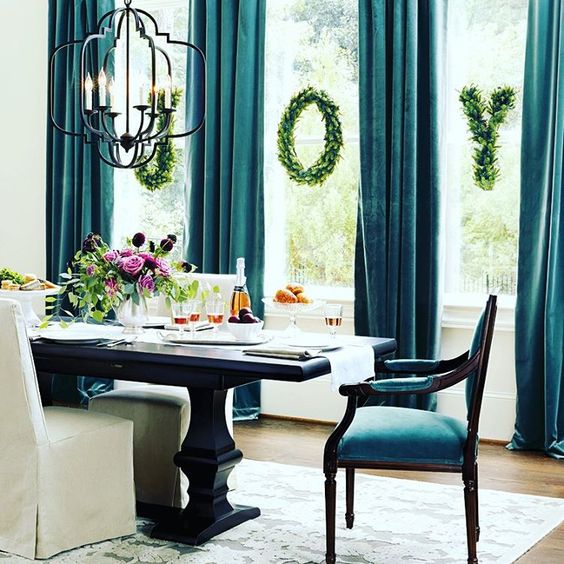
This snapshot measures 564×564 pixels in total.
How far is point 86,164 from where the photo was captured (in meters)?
5.82

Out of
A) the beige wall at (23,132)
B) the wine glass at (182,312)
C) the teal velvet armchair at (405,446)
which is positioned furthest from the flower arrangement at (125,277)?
the beige wall at (23,132)

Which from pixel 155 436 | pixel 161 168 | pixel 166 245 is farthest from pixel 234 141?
pixel 155 436

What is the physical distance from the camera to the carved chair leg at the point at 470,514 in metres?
2.90

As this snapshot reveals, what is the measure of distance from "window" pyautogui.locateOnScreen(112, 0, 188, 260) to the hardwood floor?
1.36 meters

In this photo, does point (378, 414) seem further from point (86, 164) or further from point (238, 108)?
point (86, 164)

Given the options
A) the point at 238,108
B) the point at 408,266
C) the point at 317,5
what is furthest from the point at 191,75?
the point at 408,266

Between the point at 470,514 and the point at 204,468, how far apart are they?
0.93 m

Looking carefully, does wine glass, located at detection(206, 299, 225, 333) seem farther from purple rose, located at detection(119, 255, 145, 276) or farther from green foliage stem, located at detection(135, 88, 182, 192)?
green foliage stem, located at detection(135, 88, 182, 192)

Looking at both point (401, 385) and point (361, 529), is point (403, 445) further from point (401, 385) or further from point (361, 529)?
point (361, 529)

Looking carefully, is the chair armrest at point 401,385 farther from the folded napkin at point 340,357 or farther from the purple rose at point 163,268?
the purple rose at point 163,268

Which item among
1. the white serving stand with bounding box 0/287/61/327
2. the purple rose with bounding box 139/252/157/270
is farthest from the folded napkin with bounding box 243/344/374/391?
the white serving stand with bounding box 0/287/61/327

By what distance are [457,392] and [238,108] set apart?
76.7 inches

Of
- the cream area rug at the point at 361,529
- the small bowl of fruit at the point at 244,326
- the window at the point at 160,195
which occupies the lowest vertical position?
the cream area rug at the point at 361,529

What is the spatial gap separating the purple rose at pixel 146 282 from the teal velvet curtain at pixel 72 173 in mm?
2381
